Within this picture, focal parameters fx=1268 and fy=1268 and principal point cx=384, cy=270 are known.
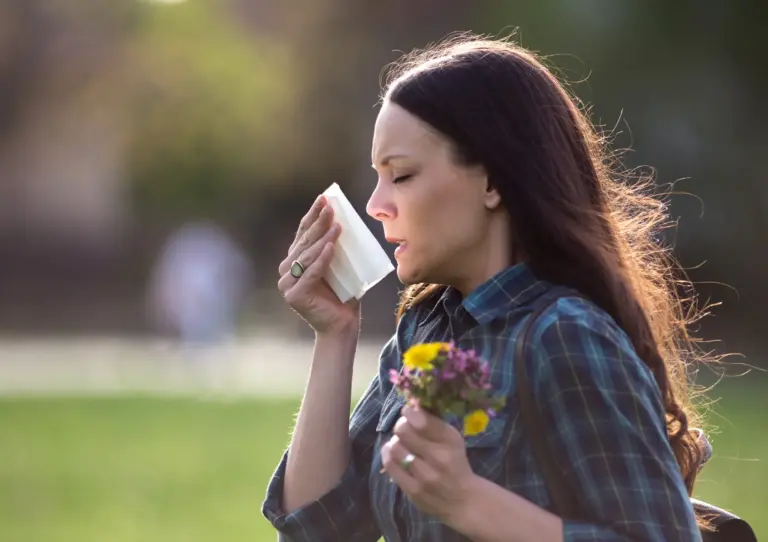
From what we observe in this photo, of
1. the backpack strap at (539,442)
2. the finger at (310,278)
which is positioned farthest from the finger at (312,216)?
the backpack strap at (539,442)

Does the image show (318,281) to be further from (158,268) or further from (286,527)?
(158,268)

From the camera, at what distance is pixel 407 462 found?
7.31ft

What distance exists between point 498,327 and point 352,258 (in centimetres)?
51

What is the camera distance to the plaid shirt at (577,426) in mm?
2299

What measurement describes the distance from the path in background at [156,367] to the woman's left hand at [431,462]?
13458 millimetres

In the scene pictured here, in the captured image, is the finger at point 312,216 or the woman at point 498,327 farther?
the finger at point 312,216

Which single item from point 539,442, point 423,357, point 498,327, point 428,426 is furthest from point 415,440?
point 498,327

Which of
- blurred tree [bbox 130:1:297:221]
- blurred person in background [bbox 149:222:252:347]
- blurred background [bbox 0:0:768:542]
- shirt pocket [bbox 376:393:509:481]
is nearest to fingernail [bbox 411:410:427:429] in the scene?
shirt pocket [bbox 376:393:509:481]

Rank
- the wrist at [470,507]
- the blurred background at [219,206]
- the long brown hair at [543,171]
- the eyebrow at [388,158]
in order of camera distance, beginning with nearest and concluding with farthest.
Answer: the wrist at [470,507], the long brown hair at [543,171], the eyebrow at [388,158], the blurred background at [219,206]

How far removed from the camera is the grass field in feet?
29.7

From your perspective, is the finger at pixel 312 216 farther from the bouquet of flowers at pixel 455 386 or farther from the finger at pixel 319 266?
the bouquet of flowers at pixel 455 386

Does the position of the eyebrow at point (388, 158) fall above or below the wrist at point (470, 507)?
above

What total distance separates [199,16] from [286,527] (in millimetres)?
38298

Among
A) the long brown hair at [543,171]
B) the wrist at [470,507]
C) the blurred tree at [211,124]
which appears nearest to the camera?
the wrist at [470,507]
